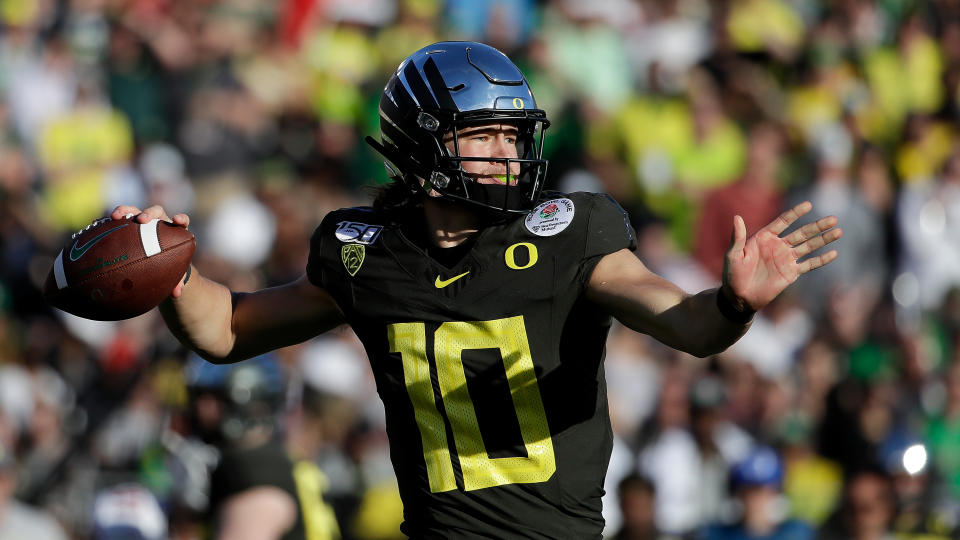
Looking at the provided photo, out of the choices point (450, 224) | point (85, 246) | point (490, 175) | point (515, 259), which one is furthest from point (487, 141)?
point (85, 246)

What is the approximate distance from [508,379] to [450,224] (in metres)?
0.57

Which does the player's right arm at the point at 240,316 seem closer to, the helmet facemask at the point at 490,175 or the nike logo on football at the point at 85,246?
the nike logo on football at the point at 85,246

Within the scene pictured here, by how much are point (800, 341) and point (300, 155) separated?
3877mm

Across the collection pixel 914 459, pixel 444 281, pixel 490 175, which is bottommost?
pixel 914 459

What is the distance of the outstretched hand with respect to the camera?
10.6ft

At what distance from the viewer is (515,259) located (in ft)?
12.2

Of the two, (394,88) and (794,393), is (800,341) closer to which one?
(794,393)

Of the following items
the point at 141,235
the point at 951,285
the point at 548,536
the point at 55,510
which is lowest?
the point at 55,510

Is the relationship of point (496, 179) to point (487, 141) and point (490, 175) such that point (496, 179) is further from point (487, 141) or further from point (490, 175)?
point (487, 141)

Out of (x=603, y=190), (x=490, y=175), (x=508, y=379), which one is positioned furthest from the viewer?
(x=603, y=190)

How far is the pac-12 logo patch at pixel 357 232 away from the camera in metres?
3.99

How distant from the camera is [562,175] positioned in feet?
31.7

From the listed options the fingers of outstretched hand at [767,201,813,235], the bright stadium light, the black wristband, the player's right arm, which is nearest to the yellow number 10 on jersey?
the player's right arm

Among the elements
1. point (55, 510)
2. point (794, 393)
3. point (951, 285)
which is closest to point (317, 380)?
point (55, 510)
